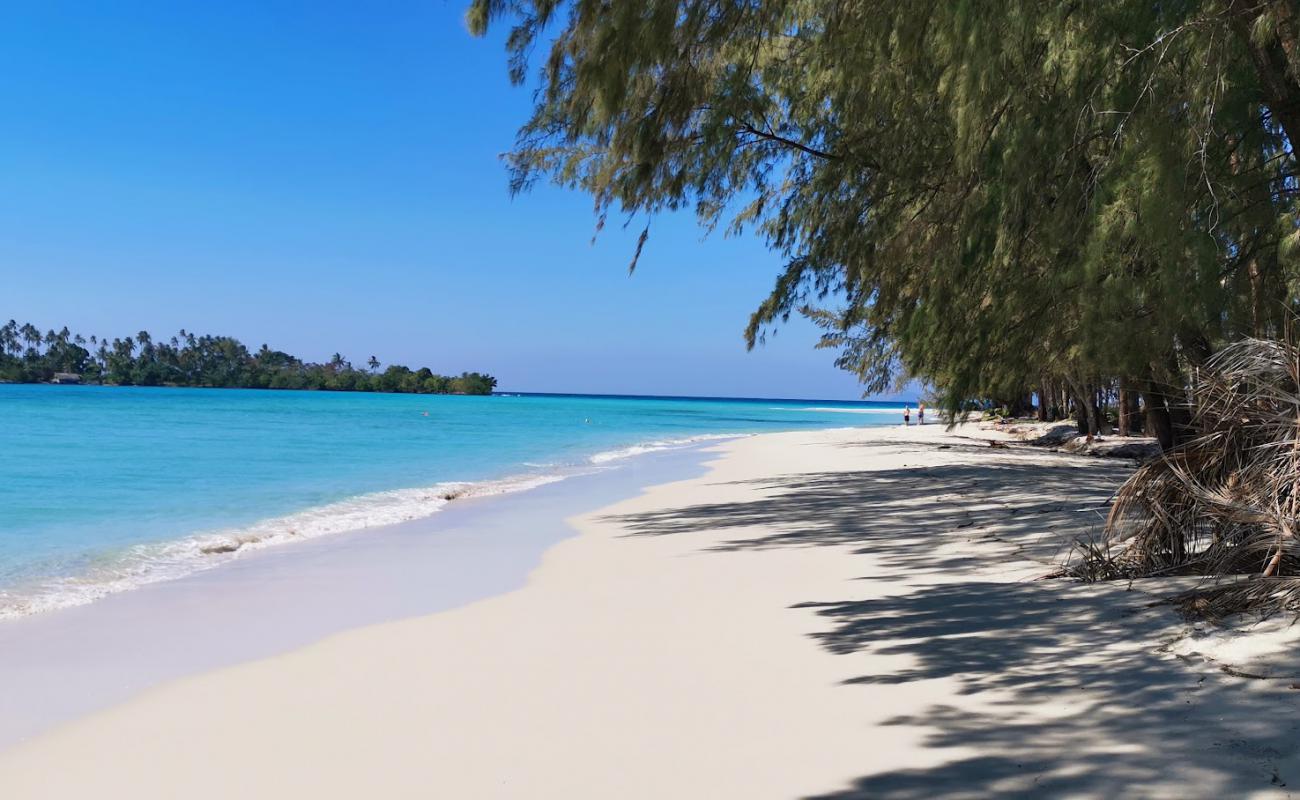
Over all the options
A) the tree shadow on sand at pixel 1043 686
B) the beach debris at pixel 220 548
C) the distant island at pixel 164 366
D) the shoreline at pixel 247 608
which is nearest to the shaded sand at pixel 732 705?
the tree shadow on sand at pixel 1043 686

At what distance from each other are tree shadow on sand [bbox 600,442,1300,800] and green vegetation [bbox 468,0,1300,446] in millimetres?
1423

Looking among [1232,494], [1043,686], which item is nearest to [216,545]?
[1043,686]

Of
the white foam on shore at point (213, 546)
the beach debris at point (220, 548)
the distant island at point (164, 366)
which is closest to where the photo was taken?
the white foam on shore at point (213, 546)

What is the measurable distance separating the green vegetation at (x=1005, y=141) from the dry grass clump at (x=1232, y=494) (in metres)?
0.32

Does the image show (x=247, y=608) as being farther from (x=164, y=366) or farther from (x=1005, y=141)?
(x=164, y=366)

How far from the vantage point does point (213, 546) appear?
919cm

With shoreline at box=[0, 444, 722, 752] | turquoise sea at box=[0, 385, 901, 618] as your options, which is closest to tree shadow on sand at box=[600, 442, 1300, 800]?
shoreline at box=[0, 444, 722, 752]

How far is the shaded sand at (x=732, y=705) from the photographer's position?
2.85 metres

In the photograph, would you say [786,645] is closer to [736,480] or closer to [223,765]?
[223,765]

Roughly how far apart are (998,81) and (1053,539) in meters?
3.65

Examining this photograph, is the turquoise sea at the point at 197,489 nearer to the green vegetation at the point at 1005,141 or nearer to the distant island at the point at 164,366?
→ the green vegetation at the point at 1005,141

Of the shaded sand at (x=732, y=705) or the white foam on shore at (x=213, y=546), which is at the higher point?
the shaded sand at (x=732, y=705)

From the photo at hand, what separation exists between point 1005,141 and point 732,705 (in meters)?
4.58

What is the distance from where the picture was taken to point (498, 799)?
2826 millimetres
